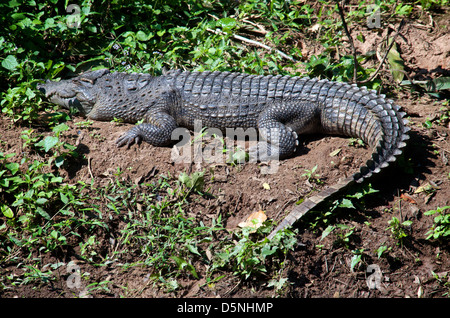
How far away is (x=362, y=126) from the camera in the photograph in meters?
4.76

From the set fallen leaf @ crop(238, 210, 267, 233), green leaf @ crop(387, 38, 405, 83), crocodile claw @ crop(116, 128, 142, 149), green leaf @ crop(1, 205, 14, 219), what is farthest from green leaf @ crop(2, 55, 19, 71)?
green leaf @ crop(387, 38, 405, 83)

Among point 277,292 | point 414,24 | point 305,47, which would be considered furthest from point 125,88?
point 414,24

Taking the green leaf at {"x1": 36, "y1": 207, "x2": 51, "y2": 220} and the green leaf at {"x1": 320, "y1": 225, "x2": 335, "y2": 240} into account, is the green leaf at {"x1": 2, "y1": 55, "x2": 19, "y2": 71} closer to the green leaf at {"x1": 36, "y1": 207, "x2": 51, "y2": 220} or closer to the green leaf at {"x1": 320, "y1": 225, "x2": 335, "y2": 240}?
the green leaf at {"x1": 36, "y1": 207, "x2": 51, "y2": 220}

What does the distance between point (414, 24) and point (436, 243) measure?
12.1 ft

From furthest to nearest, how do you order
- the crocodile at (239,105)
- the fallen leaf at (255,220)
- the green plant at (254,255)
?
the crocodile at (239,105) → the fallen leaf at (255,220) → the green plant at (254,255)

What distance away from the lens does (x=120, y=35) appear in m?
6.16

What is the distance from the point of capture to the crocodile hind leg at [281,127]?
475cm

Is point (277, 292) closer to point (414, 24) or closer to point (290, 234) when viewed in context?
point (290, 234)

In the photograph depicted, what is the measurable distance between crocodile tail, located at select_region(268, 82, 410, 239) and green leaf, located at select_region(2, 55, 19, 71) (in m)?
3.75

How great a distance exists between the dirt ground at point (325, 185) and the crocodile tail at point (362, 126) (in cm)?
16

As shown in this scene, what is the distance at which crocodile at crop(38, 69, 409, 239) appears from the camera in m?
4.75

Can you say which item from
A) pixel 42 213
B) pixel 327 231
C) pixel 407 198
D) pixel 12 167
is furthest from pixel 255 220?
pixel 12 167

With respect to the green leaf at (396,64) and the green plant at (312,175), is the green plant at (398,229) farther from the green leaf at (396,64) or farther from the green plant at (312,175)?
the green leaf at (396,64)

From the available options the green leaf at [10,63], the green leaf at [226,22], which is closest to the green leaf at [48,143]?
the green leaf at [10,63]
